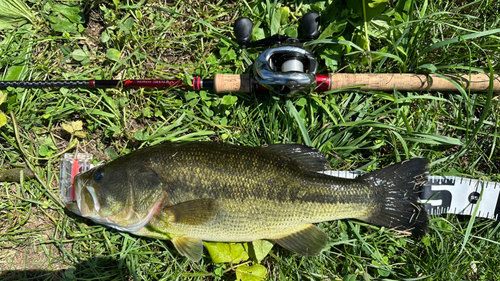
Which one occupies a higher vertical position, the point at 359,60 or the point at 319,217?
the point at 359,60

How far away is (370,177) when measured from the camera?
282 centimetres

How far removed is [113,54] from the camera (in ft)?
10.4

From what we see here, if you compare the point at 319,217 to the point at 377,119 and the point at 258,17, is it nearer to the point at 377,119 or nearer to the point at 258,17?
the point at 377,119

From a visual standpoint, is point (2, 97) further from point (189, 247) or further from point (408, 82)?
point (408, 82)

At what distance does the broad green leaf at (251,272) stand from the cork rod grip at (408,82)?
1861 mm

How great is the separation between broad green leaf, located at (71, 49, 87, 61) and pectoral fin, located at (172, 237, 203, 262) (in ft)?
6.93

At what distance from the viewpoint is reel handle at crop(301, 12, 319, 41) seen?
9.68 ft

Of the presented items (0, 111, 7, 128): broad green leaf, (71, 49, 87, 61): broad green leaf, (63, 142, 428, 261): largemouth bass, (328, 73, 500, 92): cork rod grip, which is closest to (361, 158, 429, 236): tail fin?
(63, 142, 428, 261): largemouth bass

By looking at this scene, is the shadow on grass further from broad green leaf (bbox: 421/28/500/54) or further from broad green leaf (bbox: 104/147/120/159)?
broad green leaf (bbox: 421/28/500/54)

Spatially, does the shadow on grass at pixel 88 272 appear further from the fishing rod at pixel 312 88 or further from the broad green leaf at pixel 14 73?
the broad green leaf at pixel 14 73

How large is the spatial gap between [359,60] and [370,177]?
1.19m

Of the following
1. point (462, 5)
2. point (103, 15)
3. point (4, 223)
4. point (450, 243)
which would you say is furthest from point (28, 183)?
point (462, 5)

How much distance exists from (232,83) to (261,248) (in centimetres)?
160

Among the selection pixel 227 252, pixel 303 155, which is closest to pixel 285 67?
pixel 303 155
